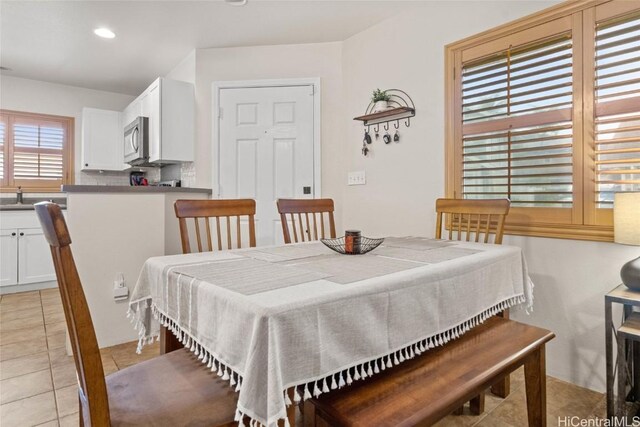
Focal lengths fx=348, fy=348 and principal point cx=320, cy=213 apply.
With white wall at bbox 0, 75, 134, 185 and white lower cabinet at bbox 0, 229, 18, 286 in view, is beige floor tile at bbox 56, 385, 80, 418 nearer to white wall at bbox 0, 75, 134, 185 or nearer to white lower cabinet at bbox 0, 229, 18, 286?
white lower cabinet at bbox 0, 229, 18, 286

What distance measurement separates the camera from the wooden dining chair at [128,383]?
0.75 m

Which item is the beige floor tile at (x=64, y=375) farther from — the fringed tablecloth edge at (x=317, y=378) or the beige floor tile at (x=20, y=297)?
the beige floor tile at (x=20, y=297)

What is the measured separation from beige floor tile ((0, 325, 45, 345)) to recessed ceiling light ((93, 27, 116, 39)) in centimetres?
256

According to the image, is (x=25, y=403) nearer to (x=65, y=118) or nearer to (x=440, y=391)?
(x=440, y=391)

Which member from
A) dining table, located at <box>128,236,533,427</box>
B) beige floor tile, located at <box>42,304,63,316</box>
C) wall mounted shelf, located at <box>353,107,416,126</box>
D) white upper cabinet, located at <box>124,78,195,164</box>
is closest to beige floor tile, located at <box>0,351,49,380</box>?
beige floor tile, located at <box>42,304,63,316</box>

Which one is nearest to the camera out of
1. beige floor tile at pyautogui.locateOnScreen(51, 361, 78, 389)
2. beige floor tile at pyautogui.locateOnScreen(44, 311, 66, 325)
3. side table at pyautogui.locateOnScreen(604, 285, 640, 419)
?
side table at pyautogui.locateOnScreen(604, 285, 640, 419)

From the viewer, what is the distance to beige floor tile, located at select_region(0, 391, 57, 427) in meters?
1.59

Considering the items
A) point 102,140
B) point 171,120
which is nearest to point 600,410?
point 171,120

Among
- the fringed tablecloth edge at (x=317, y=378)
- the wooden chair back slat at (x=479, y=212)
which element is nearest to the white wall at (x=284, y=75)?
the wooden chair back slat at (x=479, y=212)

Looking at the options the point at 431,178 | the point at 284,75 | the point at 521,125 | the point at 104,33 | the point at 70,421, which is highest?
the point at 104,33

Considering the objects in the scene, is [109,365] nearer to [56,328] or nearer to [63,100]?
[56,328]

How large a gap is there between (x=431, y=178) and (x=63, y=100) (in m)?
4.78

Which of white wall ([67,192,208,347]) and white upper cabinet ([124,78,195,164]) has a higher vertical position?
white upper cabinet ([124,78,195,164])

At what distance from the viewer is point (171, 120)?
11.4 feet
